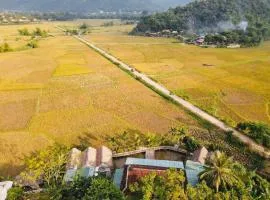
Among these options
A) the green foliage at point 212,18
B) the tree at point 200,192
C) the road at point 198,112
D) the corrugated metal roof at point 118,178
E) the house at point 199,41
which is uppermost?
the green foliage at point 212,18

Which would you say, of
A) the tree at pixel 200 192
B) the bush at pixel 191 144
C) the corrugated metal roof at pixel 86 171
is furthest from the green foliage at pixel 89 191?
the bush at pixel 191 144

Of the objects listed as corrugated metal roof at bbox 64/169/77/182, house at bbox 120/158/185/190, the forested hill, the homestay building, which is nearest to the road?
the homestay building

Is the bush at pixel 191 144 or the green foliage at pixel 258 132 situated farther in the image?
the green foliage at pixel 258 132

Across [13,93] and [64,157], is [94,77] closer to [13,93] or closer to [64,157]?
[13,93]

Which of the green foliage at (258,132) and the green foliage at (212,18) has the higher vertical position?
the green foliage at (212,18)

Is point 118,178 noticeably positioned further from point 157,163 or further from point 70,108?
point 70,108

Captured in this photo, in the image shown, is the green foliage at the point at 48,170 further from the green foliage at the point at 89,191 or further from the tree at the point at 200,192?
the tree at the point at 200,192

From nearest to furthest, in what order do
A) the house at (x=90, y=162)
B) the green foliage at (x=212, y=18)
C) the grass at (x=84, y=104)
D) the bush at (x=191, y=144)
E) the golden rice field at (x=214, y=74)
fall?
the house at (x=90, y=162)
the bush at (x=191, y=144)
the grass at (x=84, y=104)
the golden rice field at (x=214, y=74)
the green foliage at (x=212, y=18)
